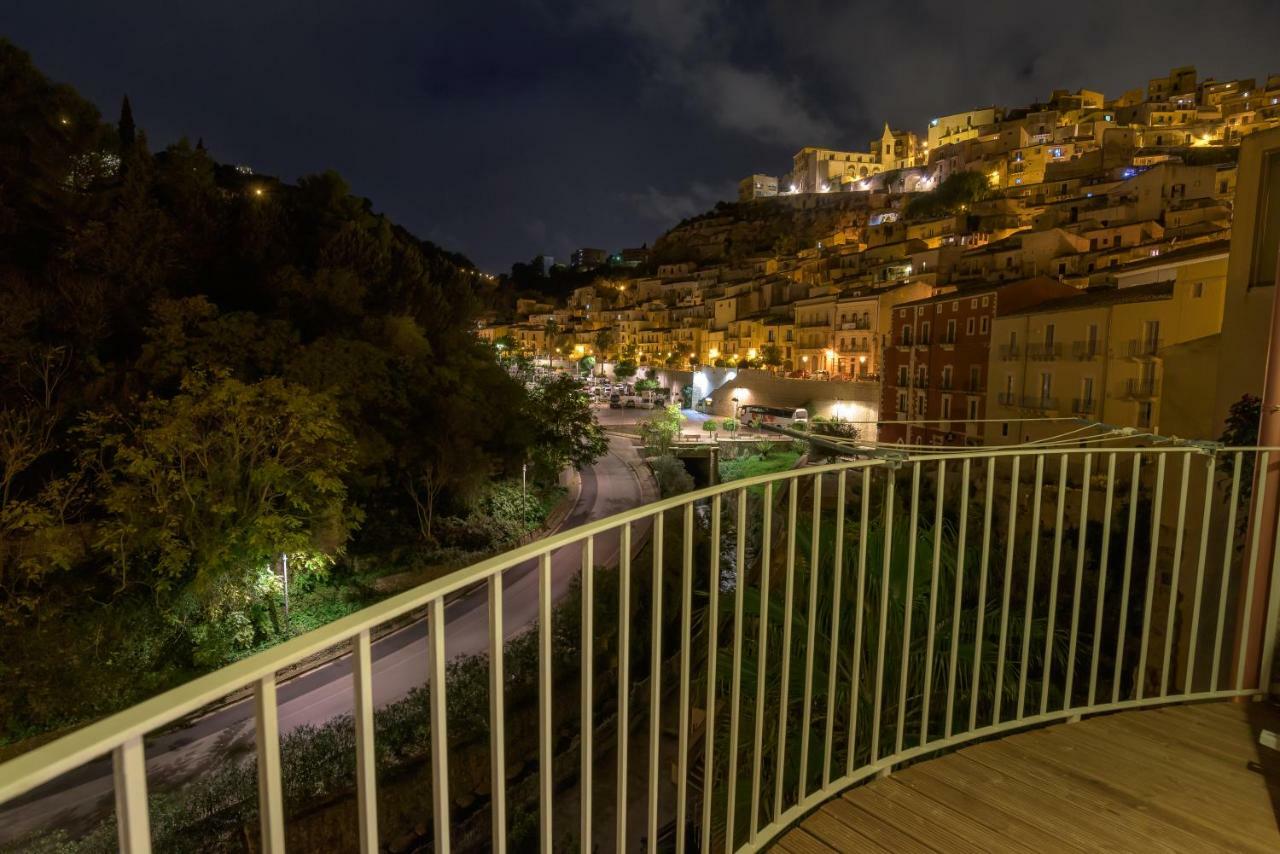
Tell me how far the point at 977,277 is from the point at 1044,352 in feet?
53.3

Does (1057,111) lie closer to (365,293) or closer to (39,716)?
(365,293)

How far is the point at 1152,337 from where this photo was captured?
16406 millimetres

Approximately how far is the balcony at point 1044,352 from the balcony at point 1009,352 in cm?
51

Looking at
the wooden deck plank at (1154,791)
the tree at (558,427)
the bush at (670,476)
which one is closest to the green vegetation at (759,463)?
the bush at (670,476)

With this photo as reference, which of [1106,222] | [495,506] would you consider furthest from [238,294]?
[1106,222]

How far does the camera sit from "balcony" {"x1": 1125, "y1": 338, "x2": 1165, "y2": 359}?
16250mm

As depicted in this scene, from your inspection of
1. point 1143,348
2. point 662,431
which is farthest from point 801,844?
point 662,431

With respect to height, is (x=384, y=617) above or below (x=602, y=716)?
above

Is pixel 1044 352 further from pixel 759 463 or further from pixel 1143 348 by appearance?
pixel 759 463

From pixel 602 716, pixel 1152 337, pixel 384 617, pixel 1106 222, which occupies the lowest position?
pixel 602 716

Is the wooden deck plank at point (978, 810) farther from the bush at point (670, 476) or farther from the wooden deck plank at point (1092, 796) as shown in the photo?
the bush at point (670, 476)

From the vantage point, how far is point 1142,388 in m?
16.7

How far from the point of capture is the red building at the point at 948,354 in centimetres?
2177

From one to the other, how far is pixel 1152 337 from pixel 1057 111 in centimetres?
5951
